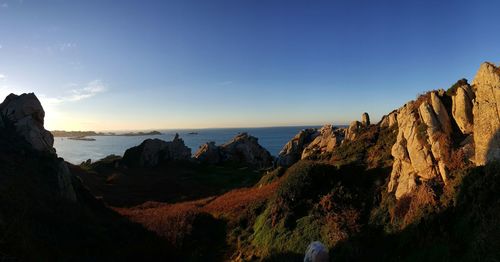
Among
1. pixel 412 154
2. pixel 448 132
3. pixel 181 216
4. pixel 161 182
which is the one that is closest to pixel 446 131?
pixel 448 132

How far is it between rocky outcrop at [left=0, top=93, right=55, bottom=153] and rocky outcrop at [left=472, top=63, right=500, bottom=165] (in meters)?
35.1

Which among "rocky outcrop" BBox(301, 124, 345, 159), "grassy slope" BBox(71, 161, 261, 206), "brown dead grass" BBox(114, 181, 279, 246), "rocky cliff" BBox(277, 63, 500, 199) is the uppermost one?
"rocky cliff" BBox(277, 63, 500, 199)

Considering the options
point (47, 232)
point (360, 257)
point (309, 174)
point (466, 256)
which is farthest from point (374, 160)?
point (47, 232)

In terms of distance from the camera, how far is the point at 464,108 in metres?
16.3

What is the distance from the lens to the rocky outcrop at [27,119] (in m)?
34.2

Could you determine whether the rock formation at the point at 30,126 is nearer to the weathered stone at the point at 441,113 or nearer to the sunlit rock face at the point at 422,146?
the sunlit rock face at the point at 422,146

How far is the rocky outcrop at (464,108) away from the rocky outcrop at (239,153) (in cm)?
6090

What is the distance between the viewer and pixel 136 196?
135 ft

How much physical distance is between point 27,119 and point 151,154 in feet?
112

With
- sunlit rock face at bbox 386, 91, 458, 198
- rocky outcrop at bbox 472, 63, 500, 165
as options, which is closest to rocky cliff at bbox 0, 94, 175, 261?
sunlit rock face at bbox 386, 91, 458, 198

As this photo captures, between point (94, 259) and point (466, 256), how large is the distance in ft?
54.4

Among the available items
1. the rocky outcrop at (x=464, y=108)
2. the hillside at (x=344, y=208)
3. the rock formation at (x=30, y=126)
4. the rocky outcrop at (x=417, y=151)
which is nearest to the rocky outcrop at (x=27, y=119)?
the rock formation at (x=30, y=126)

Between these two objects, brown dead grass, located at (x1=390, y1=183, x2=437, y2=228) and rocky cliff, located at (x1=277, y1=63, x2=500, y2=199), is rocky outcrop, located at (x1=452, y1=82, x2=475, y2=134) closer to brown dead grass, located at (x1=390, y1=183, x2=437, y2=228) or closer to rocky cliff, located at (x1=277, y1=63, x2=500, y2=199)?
rocky cliff, located at (x1=277, y1=63, x2=500, y2=199)

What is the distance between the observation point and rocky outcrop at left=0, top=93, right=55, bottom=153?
3422 centimetres
